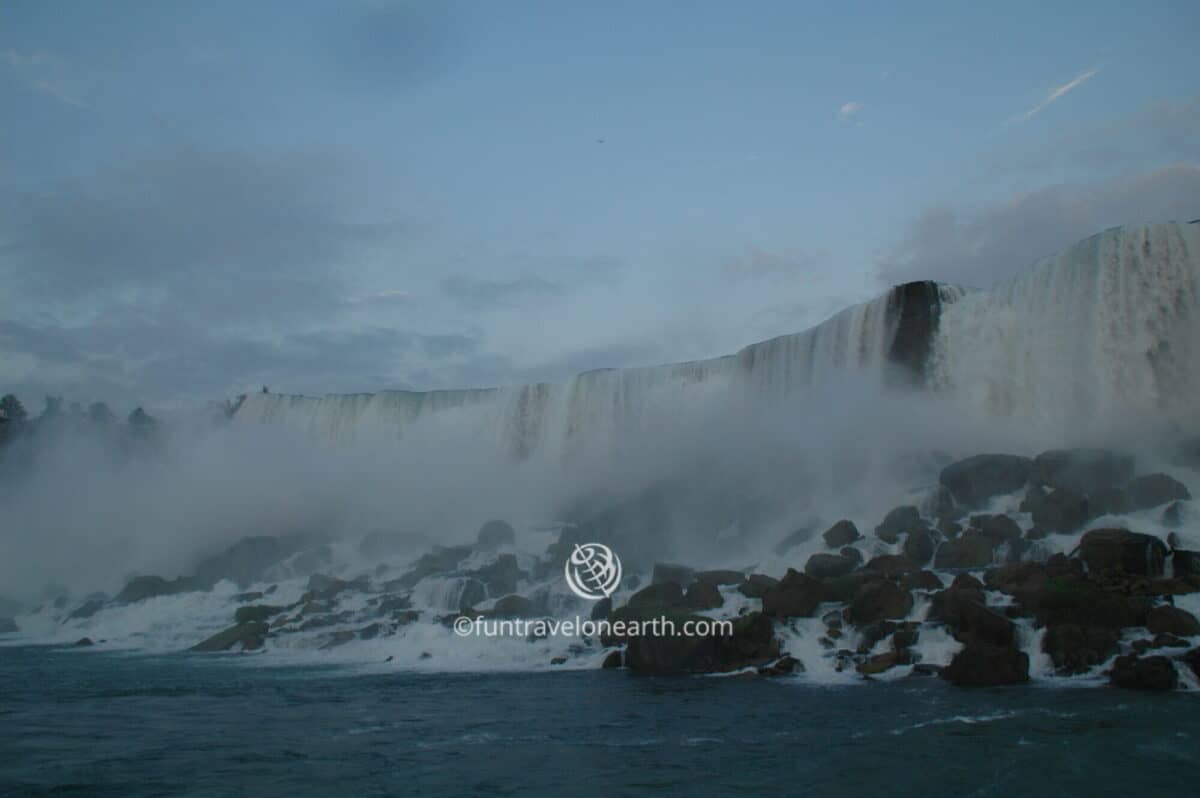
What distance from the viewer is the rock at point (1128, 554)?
1688 centimetres

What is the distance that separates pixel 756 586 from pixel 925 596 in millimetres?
4207

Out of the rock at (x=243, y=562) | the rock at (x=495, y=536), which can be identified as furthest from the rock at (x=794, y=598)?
the rock at (x=243, y=562)

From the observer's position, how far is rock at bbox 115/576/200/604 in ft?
112

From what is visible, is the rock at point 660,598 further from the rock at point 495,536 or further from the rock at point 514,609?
the rock at point 495,536

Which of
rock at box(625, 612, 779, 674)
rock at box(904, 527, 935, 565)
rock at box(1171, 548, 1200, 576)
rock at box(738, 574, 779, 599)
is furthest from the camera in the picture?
rock at box(904, 527, 935, 565)

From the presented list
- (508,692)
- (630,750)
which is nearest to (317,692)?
(508,692)

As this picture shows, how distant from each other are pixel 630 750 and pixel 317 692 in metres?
7.58

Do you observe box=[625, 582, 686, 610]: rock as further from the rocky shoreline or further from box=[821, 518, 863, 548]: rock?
box=[821, 518, 863, 548]: rock

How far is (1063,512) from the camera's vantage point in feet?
68.1

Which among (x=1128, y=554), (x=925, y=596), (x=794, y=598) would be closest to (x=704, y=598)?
(x=794, y=598)

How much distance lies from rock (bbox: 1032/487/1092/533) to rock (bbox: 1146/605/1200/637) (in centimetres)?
601

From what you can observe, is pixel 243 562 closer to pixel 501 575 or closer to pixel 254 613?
pixel 254 613

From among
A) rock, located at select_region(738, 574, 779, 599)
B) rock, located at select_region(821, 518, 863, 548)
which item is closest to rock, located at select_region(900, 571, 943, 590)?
rock, located at select_region(738, 574, 779, 599)

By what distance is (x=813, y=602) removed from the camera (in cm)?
1873
